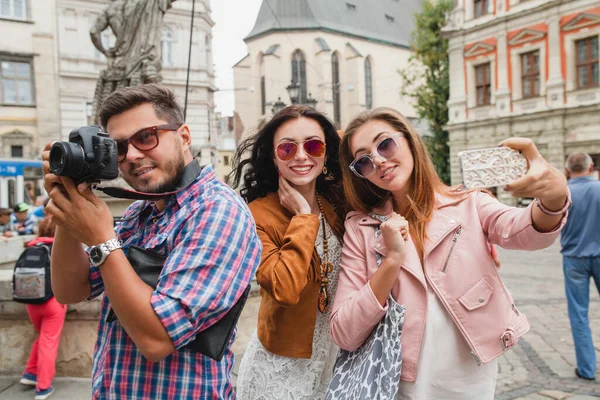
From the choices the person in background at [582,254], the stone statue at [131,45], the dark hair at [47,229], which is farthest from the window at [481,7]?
the dark hair at [47,229]

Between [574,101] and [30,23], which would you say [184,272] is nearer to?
[574,101]

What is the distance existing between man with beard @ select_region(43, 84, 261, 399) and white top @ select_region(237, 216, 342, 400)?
0.45 m

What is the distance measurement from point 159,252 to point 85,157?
1.18 feet

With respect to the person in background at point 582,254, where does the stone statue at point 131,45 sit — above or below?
above

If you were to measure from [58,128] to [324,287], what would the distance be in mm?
28755

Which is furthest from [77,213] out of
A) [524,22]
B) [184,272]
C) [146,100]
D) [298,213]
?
[524,22]

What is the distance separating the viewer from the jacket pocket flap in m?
1.73

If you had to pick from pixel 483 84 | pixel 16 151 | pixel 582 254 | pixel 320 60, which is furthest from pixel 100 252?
pixel 320 60

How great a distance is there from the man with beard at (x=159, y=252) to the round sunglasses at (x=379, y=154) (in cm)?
57

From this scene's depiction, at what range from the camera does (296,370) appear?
206 centimetres

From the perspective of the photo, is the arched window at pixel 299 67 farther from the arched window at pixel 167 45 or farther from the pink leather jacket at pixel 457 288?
the pink leather jacket at pixel 457 288

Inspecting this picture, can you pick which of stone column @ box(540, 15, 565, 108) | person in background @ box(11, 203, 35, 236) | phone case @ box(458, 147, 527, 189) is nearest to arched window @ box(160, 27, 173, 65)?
stone column @ box(540, 15, 565, 108)

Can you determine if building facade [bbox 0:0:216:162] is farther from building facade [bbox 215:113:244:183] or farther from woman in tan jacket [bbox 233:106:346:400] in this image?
woman in tan jacket [bbox 233:106:346:400]

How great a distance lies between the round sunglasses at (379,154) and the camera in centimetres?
188
